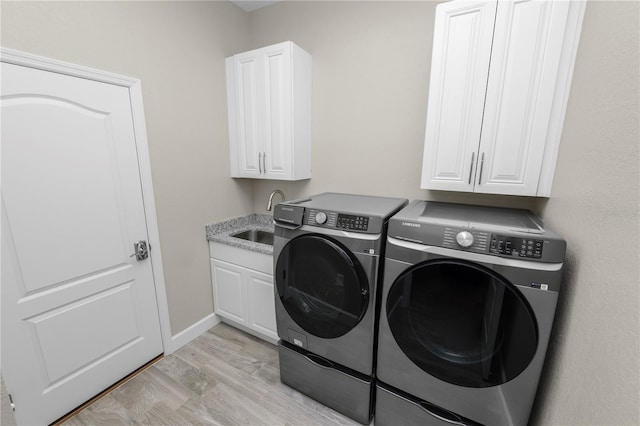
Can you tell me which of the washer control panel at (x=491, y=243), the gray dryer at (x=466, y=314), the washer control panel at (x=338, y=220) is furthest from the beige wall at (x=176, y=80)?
the washer control panel at (x=491, y=243)

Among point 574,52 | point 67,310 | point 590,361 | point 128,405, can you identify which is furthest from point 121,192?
point 574,52

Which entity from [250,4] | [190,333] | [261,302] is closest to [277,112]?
[250,4]

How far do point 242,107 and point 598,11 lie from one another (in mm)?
2137

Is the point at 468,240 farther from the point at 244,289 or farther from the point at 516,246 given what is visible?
the point at 244,289

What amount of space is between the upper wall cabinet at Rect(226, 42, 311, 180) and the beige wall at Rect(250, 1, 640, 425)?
5.5 inches

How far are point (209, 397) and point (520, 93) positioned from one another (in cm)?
253

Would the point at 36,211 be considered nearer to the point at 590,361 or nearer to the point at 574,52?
the point at 590,361

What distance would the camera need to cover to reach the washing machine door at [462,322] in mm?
1063

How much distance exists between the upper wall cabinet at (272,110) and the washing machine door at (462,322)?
130 centimetres

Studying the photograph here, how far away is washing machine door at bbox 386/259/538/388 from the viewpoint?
1.06 meters

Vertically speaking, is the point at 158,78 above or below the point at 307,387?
above

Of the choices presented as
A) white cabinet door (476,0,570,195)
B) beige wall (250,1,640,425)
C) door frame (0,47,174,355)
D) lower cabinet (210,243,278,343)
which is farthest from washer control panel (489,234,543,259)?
door frame (0,47,174,355)

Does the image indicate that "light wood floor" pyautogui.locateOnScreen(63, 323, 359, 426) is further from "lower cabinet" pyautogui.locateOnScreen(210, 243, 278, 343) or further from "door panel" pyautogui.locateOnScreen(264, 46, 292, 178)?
"door panel" pyautogui.locateOnScreen(264, 46, 292, 178)

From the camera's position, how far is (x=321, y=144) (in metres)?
2.23
